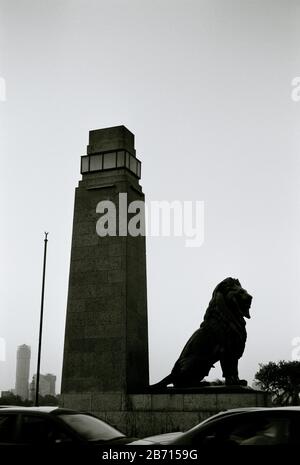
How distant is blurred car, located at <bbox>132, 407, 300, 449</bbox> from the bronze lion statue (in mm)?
9056

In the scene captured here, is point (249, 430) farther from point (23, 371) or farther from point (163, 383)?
point (23, 371)

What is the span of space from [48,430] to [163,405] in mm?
8440

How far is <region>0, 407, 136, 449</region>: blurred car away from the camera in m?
6.51

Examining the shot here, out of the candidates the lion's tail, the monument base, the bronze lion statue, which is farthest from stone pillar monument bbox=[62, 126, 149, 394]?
the bronze lion statue

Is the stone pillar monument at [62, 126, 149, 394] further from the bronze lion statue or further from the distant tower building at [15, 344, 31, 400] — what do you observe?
the distant tower building at [15, 344, 31, 400]

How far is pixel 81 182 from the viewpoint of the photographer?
17578 mm

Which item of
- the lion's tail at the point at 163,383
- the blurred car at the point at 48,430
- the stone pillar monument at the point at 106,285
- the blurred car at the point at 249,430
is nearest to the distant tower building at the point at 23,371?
the stone pillar monument at the point at 106,285

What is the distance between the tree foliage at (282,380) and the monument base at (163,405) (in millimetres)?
41481

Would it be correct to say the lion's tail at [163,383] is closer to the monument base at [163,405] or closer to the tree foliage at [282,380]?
the monument base at [163,405]

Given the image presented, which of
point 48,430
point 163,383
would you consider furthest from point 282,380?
point 48,430

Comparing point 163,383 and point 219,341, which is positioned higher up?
point 219,341

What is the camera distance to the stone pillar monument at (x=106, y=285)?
15695 mm

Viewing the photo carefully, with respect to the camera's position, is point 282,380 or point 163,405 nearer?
point 163,405

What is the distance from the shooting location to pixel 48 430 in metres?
6.61
